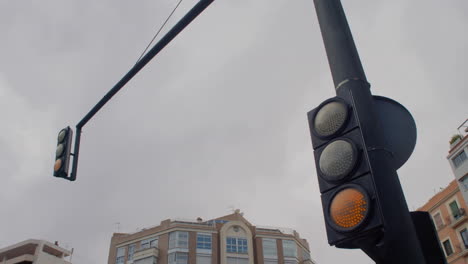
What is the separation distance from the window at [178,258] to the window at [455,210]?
26445mm

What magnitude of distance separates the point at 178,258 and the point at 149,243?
501cm

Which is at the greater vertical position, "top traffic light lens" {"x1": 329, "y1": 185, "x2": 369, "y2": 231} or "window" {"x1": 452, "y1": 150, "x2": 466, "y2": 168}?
"window" {"x1": 452, "y1": 150, "x2": 466, "y2": 168}

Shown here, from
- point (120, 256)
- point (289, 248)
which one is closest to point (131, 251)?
point (120, 256)

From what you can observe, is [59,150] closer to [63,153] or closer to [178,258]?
[63,153]

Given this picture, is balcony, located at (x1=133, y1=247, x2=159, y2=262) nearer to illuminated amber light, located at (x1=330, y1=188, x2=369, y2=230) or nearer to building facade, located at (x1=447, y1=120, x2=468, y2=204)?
building facade, located at (x1=447, y1=120, x2=468, y2=204)

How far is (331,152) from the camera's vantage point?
222cm

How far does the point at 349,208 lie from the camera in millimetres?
2025

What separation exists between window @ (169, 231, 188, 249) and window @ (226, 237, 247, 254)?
16.1ft

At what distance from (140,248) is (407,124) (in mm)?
48737

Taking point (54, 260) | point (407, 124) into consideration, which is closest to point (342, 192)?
point (407, 124)

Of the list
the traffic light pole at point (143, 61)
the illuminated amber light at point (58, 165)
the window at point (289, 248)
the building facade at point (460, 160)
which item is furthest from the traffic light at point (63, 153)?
the window at point (289, 248)

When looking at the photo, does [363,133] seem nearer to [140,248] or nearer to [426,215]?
[426,215]

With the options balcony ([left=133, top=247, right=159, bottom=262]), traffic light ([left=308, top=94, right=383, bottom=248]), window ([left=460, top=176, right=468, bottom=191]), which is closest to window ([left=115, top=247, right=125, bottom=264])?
balcony ([left=133, top=247, right=159, bottom=262])

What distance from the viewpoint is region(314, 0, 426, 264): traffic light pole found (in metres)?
1.94
